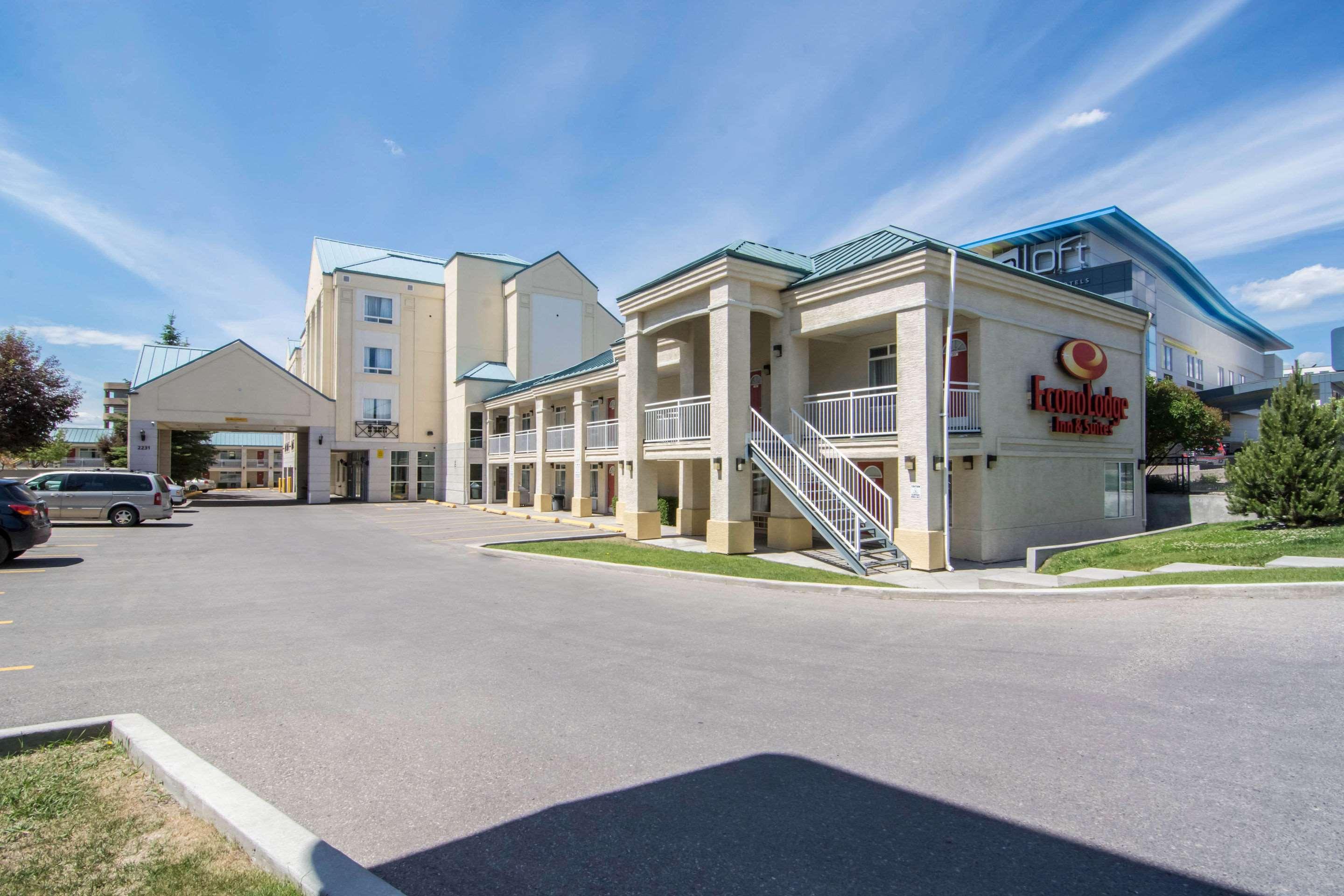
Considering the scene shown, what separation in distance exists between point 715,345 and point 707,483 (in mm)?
5413

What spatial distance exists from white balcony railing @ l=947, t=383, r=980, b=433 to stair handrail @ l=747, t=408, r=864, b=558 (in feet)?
8.81

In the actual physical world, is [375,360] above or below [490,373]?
above

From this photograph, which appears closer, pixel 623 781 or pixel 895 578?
pixel 623 781

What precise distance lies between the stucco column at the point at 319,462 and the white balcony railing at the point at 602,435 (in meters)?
19.3

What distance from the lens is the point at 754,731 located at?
5008mm

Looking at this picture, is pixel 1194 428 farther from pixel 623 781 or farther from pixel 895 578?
pixel 623 781

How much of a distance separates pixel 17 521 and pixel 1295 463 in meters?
24.5

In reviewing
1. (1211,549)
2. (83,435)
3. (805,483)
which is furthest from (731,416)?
(83,435)

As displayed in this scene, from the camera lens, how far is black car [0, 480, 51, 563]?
12758 millimetres

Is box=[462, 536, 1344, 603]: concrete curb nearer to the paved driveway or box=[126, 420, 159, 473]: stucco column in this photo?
the paved driveway

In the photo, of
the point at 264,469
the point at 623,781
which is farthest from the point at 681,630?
the point at 264,469

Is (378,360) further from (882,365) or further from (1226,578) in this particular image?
(1226,578)

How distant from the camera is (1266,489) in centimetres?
1430

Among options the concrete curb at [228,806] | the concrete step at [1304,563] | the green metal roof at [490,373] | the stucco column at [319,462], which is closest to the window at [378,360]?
the stucco column at [319,462]
